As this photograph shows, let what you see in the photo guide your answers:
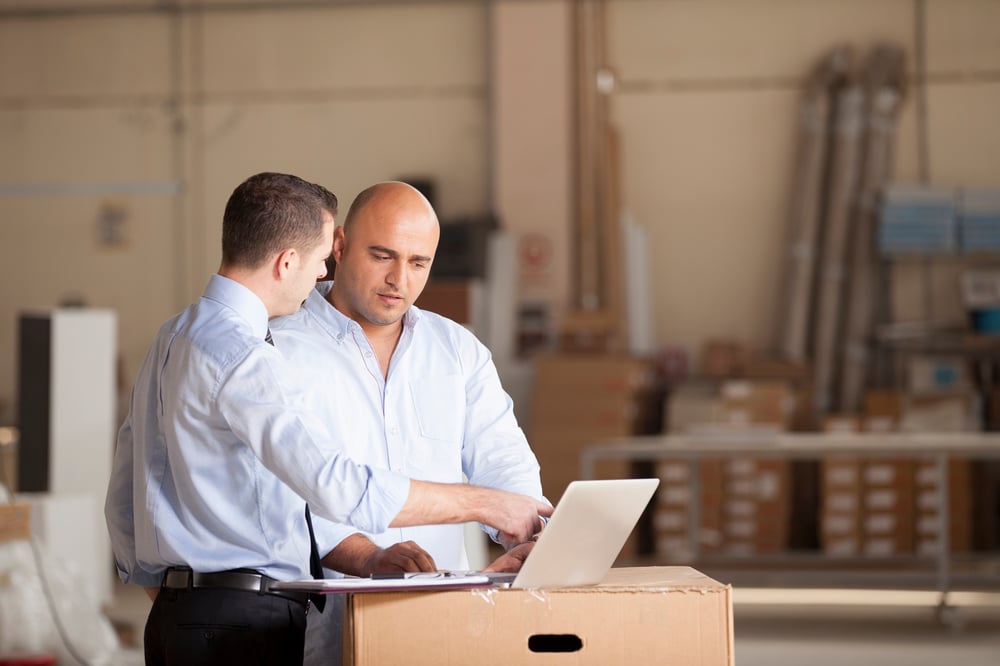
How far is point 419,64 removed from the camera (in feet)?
27.2

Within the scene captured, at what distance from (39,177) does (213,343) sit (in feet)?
24.6

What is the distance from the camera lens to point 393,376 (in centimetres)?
208

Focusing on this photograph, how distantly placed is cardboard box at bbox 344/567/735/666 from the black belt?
0.23 m

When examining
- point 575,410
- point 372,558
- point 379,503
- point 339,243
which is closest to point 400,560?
point 372,558

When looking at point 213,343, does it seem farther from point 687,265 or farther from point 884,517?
point 687,265

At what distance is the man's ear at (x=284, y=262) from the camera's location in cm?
183

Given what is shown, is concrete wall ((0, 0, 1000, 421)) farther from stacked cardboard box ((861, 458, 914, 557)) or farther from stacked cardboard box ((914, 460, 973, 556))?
stacked cardboard box ((914, 460, 973, 556))

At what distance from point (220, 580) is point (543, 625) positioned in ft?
1.59

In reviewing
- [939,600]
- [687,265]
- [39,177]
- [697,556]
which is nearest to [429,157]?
[687,265]

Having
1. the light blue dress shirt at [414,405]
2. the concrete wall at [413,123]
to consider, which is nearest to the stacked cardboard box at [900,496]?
the concrete wall at [413,123]

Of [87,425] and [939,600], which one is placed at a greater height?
[87,425]

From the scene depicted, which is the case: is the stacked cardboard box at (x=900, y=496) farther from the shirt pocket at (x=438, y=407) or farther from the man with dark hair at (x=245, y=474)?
the man with dark hair at (x=245, y=474)

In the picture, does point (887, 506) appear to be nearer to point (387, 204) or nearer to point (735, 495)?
point (735, 495)

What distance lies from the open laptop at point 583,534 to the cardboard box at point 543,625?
0.03 metres
